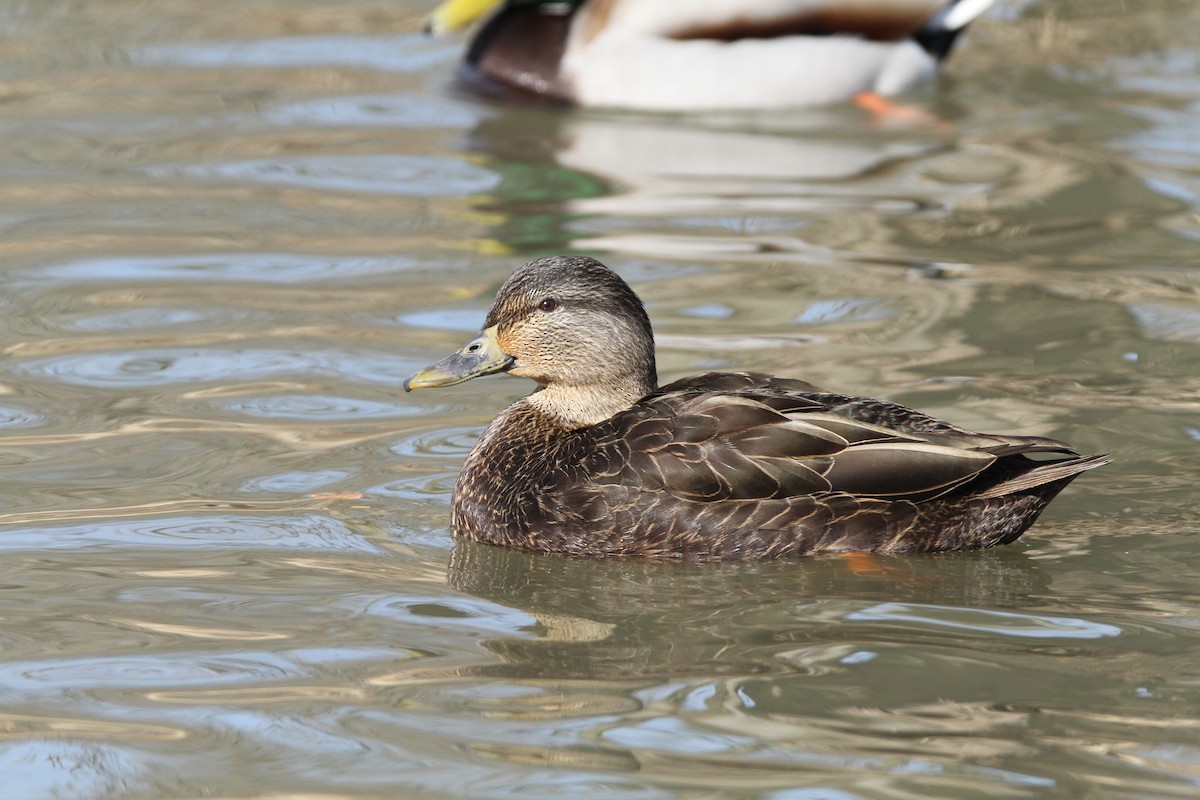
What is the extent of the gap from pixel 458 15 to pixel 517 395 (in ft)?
18.0

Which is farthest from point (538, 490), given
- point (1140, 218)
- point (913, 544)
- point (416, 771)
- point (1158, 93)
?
point (1158, 93)

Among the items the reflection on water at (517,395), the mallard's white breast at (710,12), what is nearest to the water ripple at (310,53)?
the reflection on water at (517,395)

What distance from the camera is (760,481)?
5.82 m

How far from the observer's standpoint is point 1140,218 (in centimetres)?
973

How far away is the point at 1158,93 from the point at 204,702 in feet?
29.4

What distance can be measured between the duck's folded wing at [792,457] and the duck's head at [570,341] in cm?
43

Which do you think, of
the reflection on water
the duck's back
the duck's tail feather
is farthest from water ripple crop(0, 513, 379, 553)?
the duck's tail feather

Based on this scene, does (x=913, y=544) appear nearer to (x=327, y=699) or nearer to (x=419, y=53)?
(x=327, y=699)

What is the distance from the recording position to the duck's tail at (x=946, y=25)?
1231cm

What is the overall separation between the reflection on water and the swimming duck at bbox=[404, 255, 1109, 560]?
0.31ft

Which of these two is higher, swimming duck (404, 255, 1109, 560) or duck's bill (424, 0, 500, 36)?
duck's bill (424, 0, 500, 36)

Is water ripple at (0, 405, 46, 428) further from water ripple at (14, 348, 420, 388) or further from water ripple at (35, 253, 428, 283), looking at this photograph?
water ripple at (35, 253, 428, 283)

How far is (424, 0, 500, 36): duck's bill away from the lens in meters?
12.5

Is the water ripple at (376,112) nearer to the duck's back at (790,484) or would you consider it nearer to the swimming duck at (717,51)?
the swimming duck at (717,51)
